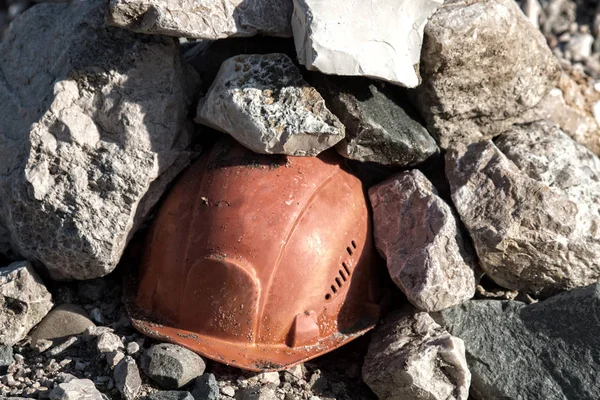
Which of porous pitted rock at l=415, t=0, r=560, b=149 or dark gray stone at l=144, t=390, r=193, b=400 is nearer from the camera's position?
dark gray stone at l=144, t=390, r=193, b=400

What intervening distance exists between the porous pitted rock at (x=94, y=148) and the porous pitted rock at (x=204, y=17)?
0.24m

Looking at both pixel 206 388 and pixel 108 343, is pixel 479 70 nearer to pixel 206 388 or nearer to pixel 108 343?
pixel 206 388

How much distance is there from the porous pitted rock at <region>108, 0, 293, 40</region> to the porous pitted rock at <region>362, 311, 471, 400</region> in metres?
1.30

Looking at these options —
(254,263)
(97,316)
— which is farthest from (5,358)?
(254,263)

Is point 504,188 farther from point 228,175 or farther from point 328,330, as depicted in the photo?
point 228,175

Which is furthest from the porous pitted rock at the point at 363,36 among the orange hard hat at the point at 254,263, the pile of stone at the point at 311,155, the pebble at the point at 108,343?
the pebble at the point at 108,343

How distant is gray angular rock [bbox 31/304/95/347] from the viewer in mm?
3093

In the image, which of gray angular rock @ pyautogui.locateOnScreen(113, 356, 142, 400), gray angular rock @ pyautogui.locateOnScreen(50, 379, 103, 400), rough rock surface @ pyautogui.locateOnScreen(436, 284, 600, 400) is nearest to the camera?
gray angular rock @ pyautogui.locateOnScreen(50, 379, 103, 400)

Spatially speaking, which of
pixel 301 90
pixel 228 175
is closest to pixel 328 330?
pixel 228 175

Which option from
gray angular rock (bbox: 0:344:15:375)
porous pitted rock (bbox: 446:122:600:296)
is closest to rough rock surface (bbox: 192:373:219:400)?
gray angular rock (bbox: 0:344:15:375)

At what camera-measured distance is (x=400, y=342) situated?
3031 millimetres

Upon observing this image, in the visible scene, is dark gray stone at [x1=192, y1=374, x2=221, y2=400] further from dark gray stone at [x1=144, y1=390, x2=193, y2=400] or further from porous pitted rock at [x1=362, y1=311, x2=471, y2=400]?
porous pitted rock at [x1=362, y1=311, x2=471, y2=400]

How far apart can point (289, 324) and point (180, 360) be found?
0.44m

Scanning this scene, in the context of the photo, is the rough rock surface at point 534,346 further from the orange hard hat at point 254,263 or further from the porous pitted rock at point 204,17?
the porous pitted rock at point 204,17
